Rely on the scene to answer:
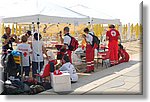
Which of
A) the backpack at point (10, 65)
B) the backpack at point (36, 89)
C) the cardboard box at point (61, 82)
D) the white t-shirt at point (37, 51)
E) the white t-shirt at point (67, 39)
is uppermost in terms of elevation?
the white t-shirt at point (67, 39)

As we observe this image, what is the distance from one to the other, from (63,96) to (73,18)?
2.60 metres

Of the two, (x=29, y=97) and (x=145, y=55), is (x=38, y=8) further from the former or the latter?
(x=145, y=55)

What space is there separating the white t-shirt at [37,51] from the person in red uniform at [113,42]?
8.83 feet

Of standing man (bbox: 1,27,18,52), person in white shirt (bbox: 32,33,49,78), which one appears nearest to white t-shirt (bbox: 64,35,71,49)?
person in white shirt (bbox: 32,33,49,78)

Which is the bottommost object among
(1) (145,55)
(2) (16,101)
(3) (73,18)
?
(2) (16,101)

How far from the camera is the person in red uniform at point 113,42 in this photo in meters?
8.14

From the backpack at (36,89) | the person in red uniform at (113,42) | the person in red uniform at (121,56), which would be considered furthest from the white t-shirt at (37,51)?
the person in red uniform at (121,56)

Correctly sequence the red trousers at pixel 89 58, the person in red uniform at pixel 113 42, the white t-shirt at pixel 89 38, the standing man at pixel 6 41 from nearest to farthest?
the standing man at pixel 6 41 < the white t-shirt at pixel 89 38 < the red trousers at pixel 89 58 < the person in red uniform at pixel 113 42

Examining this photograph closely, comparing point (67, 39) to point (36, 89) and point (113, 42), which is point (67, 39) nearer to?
point (36, 89)

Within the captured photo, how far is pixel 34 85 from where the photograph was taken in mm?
5699

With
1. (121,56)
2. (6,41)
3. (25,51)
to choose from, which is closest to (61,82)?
(25,51)

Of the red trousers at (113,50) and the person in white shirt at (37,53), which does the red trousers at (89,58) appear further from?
the person in white shirt at (37,53)

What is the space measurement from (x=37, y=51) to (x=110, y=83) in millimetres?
1716

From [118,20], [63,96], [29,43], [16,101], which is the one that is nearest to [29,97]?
[16,101]
